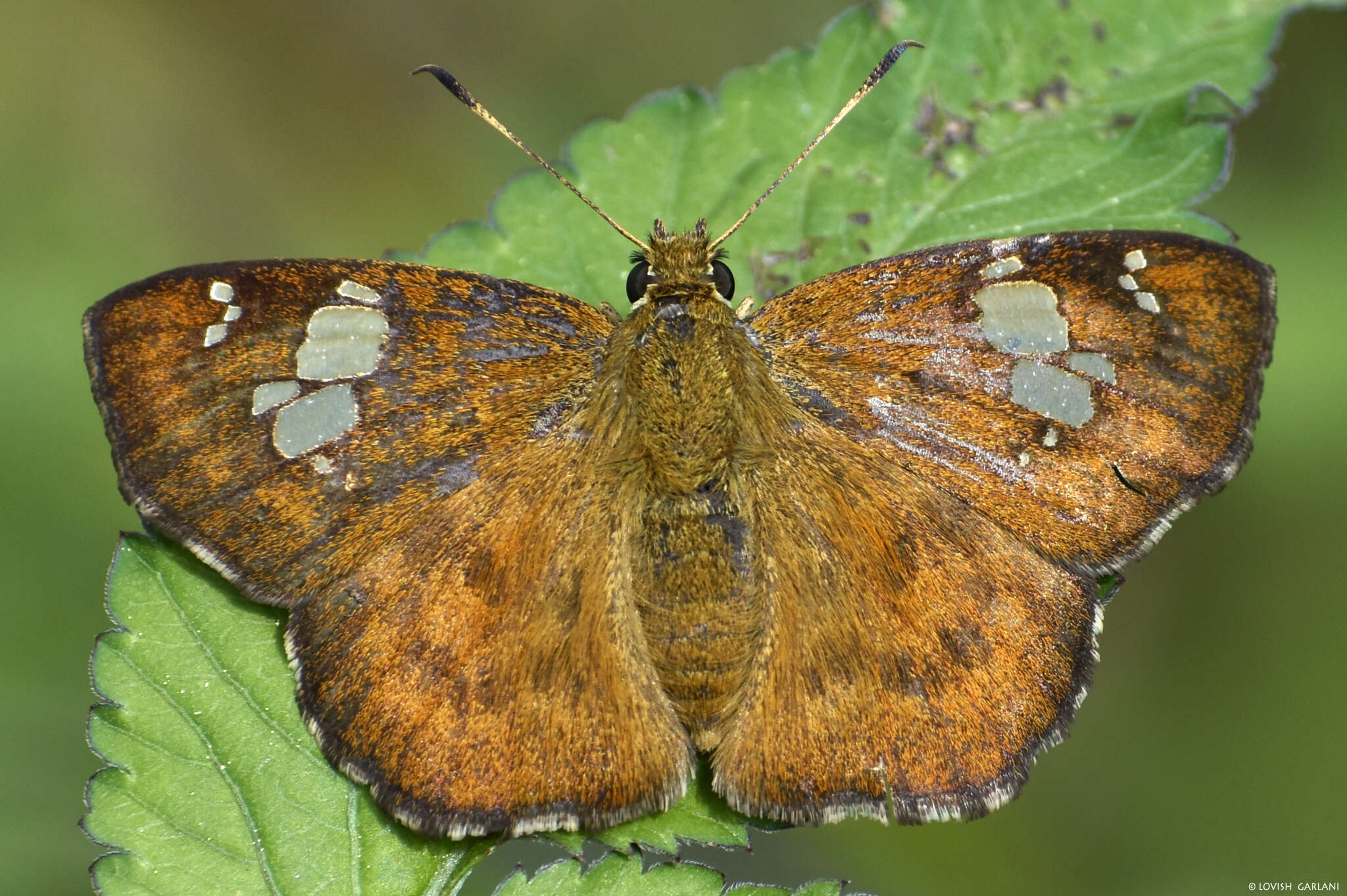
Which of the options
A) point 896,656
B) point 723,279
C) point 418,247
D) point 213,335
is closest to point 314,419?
point 213,335

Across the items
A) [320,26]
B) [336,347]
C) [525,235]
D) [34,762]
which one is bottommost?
[34,762]

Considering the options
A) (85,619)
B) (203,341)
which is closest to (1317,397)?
(203,341)

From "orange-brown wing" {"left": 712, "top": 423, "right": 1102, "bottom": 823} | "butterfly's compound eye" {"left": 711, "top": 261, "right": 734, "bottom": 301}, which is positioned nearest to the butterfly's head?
"butterfly's compound eye" {"left": 711, "top": 261, "right": 734, "bottom": 301}

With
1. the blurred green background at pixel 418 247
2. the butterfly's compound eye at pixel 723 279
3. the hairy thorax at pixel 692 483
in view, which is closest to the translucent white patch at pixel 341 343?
the hairy thorax at pixel 692 483

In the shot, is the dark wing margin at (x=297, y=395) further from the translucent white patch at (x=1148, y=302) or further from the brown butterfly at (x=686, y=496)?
the translucent white patch at (x=1148, y=302)

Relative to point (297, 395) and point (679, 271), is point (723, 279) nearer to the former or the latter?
point (679, 271)

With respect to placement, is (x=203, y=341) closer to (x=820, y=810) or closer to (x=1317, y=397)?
(x=820, y=810)

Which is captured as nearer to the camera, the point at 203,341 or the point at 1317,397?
the point at 203,341
